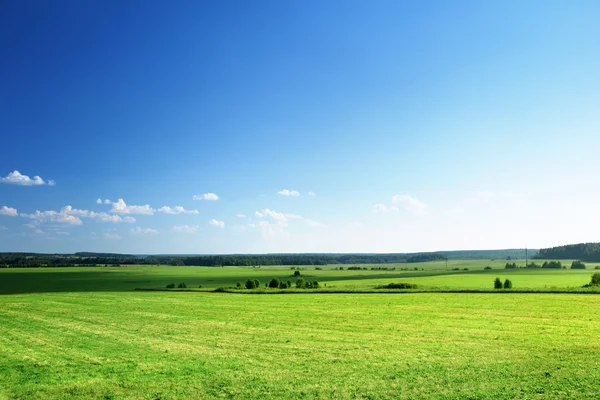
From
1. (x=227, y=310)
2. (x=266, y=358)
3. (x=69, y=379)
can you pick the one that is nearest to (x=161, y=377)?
(x=69, y=379)

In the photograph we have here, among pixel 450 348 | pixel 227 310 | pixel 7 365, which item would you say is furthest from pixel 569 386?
pixel 227 310

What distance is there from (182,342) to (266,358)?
7.58 metres

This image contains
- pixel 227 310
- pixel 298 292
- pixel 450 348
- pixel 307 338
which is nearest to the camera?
pixel 450 348

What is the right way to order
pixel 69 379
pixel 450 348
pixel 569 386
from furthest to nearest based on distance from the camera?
pixel 450 348 → pixel 69 379 → pixel 569 386

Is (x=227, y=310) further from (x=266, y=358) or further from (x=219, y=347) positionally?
(x=266, y=358)

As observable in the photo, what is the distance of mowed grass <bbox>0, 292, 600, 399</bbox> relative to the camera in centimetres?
1730

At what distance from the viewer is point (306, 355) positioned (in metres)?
23.1

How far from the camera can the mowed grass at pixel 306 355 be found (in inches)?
681

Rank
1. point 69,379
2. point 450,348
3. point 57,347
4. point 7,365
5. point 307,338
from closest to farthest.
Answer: point 69,379
point 7,365
point 450,348
point 57,347
point 307,338

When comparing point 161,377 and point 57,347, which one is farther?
point 57,347

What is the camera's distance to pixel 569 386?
55.5 feet

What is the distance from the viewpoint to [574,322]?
33.8 m

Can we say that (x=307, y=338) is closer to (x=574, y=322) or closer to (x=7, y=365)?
(x=7, y=365)

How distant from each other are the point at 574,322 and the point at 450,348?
16104 millimetres
